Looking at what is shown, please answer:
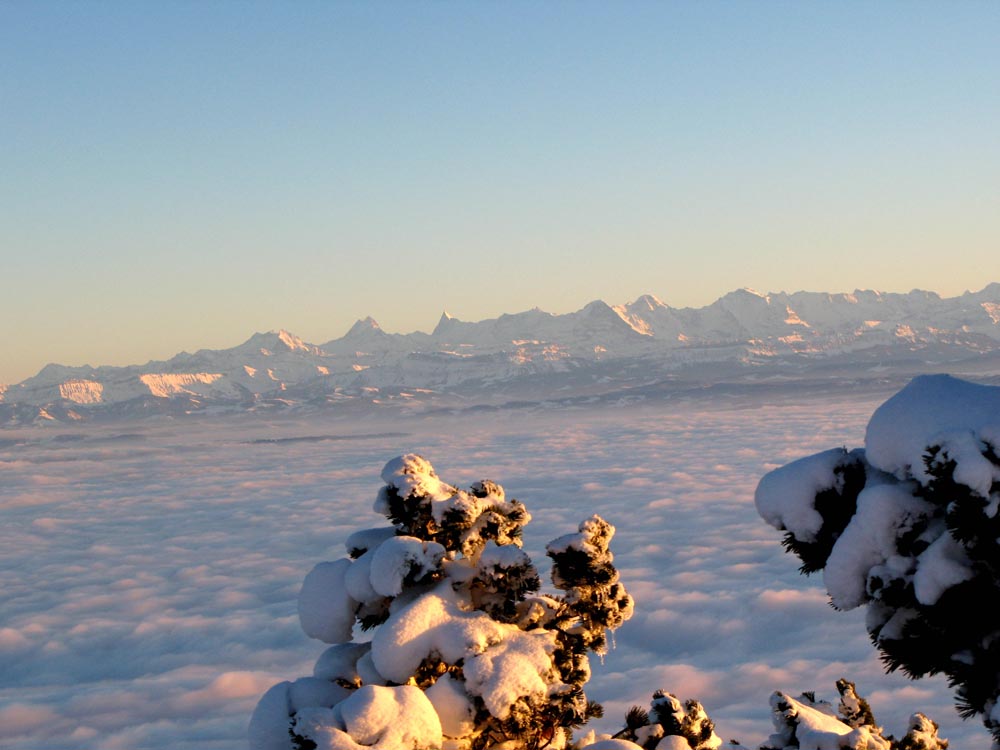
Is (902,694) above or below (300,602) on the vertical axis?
below

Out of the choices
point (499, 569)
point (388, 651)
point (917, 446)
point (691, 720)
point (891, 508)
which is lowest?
point (691, 720)

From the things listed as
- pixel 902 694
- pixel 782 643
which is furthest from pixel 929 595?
pixel 782 643

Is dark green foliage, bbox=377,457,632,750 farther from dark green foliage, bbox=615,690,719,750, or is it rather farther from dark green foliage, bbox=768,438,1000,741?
dark green foliage, bbox=768,438,1000,741

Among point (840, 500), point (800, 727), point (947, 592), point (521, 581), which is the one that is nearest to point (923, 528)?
point (947, 592)

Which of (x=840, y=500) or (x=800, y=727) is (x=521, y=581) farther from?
(x=840, y=500)

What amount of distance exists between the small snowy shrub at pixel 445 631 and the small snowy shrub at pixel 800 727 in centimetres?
143

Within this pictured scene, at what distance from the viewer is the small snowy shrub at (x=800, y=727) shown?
11906mm

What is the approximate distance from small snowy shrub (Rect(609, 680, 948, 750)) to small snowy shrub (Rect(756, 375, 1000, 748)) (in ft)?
12.3

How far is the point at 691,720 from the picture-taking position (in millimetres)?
16359

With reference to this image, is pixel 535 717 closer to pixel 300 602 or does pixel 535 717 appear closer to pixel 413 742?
pixel 413 742

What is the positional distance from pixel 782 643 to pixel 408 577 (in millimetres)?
181313

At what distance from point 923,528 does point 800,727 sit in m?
5.40

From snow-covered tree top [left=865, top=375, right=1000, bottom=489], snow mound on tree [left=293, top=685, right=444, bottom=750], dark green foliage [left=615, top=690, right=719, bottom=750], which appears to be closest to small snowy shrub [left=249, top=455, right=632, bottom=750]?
snow mound on tree [left=293, top=685, right=444, bottom=750]

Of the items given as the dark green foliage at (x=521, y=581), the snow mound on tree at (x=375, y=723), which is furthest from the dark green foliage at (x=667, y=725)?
the snow mound on tree at (x=375, y=723)
